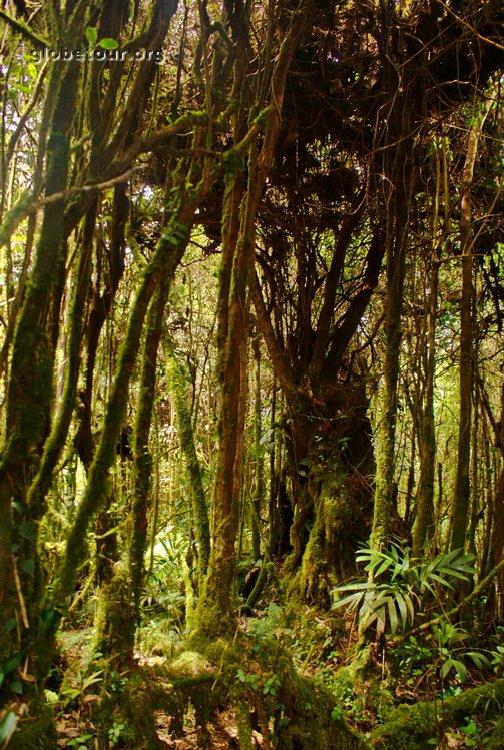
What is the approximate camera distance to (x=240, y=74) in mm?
2834

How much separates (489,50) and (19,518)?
3961 millimetres

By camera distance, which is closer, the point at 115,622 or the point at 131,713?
the point at 131,713

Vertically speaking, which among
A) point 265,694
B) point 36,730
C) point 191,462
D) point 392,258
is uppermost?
point 392,258

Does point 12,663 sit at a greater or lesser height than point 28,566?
lesser

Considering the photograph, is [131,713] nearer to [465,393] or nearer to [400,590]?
[400,590]

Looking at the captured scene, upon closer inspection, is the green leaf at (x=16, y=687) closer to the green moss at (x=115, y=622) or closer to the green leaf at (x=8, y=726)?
the green leaf at (x=8, y=726)

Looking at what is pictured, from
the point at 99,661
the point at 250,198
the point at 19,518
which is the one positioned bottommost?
the point at 99,661

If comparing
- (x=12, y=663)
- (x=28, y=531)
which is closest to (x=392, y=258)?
(x=28, y=531)

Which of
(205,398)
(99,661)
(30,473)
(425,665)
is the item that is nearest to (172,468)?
(205,398)

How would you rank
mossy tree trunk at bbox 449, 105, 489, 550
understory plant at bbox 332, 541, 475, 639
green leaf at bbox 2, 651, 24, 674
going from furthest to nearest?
1. mossy tree trunk at bbox 449, 105, 489, 550
2. understory plant at bbox 332, 541, 475, 639
3. green leaf at bbox 2, 651, 24, 674

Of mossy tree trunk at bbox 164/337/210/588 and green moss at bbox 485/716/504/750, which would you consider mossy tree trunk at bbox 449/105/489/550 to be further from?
mossy tree trunk at bbox 164/337/210/588

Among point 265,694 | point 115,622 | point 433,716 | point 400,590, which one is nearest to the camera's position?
point 115,622

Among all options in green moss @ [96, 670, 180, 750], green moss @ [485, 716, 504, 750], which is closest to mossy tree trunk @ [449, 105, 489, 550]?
green moss @ [485, 716, 504, 750]

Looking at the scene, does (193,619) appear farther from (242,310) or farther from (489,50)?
(489,50)
